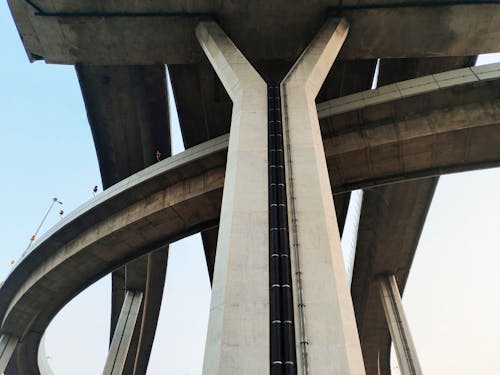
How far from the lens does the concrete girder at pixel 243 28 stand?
11703 millimetres

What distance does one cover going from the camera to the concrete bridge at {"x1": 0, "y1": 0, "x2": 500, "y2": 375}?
5.50 metres

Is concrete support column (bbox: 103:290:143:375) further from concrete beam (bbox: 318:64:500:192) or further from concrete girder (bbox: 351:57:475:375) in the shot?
concrete beam (bbox: 318:64:500:192)

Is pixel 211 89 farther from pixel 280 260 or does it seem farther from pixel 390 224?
pixel 280 260

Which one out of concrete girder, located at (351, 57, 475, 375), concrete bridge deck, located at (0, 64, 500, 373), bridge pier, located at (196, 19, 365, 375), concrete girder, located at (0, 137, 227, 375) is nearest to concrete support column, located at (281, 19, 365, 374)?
bridge pier, located at (196, 19, 365, 375)

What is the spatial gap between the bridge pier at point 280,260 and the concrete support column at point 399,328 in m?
16.0

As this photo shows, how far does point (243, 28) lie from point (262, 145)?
22.1 feet

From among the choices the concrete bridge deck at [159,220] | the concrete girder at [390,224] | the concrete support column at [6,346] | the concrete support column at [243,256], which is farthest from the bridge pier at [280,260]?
the concrete support column at [6,346]

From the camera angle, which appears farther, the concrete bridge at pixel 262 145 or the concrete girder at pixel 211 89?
the concrete girder at pixel 211 89

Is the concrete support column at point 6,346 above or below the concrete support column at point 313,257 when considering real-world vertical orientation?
above

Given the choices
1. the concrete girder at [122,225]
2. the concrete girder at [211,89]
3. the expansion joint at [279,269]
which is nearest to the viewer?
the expansion joint at [279,269]

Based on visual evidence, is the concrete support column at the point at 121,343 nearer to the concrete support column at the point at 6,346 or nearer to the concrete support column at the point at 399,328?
the concrete support column at the point at 6,346

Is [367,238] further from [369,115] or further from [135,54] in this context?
[135,54]

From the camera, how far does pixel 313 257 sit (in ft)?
18.7

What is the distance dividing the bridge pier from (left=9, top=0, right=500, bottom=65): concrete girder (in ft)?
15.6
